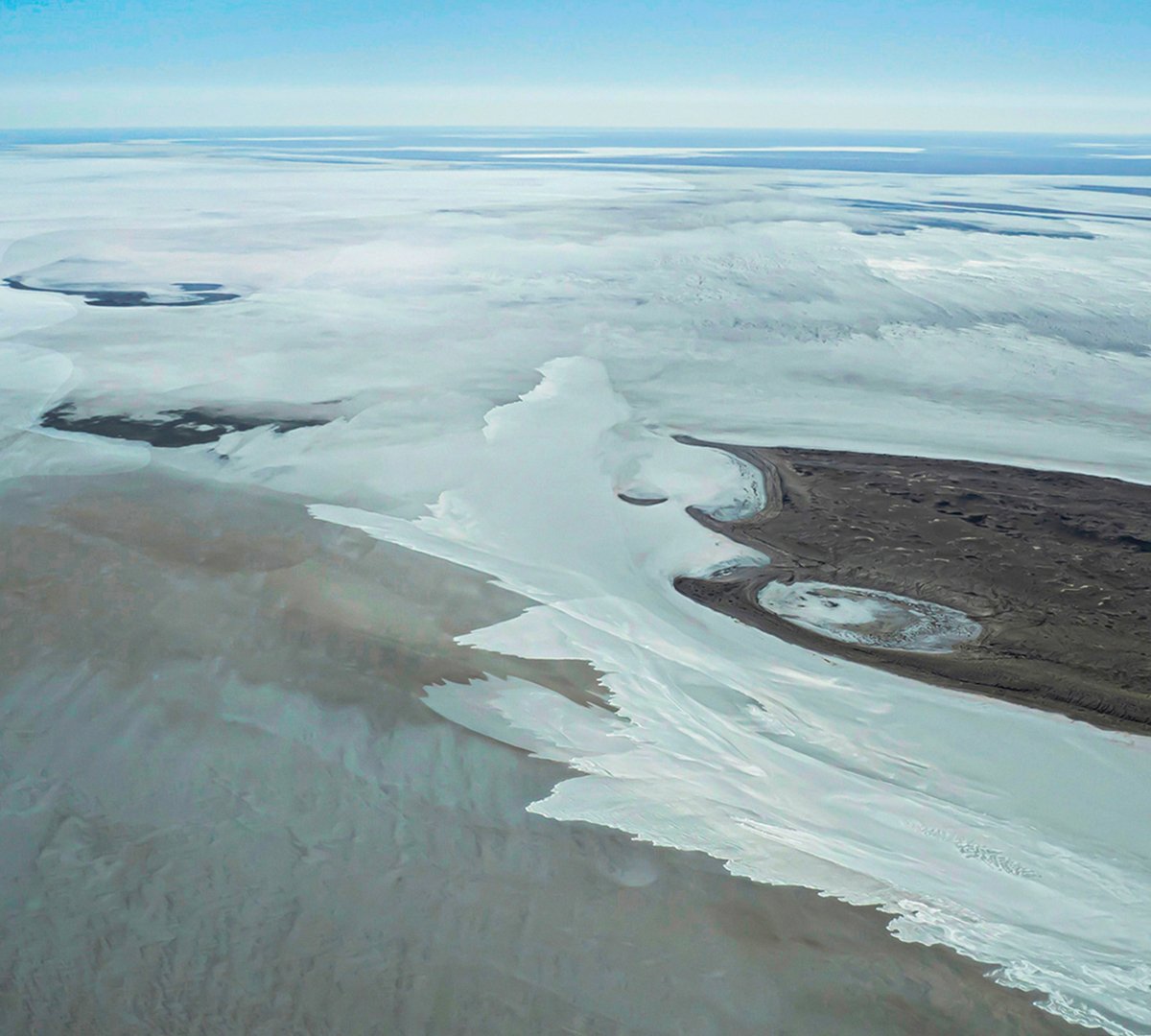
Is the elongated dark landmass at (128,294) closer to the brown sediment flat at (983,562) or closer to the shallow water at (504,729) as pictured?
the shallow water at (504,729)

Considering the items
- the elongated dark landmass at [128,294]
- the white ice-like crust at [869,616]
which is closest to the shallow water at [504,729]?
the white ice-like crust at [869,616]

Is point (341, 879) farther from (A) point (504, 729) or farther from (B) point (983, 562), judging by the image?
(B) point (983, 562)

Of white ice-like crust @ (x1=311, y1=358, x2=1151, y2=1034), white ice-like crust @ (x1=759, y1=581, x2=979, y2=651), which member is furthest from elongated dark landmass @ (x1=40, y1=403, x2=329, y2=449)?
white ice-like crust @ (x1=759, y1=581, x2=979, y2=651)

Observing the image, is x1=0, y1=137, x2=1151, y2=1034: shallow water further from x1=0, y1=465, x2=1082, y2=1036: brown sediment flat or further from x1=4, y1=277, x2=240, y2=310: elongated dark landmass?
x1=4, y1=277, x2=240, y2=310: elongated dark landmass

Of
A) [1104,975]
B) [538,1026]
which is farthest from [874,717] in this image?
[538,1026]

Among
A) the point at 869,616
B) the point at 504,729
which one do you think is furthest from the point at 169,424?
the point at 869,616
